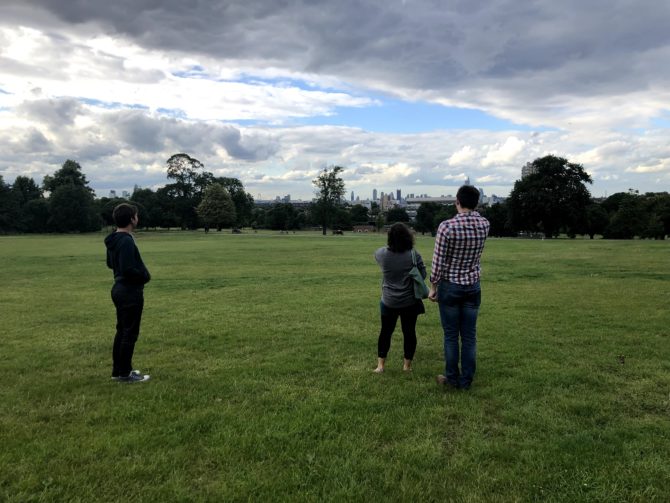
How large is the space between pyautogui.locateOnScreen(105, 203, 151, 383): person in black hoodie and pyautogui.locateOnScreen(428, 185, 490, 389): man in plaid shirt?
3754mm

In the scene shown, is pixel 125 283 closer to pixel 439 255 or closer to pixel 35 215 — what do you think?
pixel 439 255

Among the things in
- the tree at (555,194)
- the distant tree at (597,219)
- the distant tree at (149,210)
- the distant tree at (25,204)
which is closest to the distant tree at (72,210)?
the distant tree at (25,204)

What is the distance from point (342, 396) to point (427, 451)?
1478mm

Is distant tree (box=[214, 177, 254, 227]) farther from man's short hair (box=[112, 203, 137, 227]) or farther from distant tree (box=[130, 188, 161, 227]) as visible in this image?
man's short hair (box=[112, 203, 137, 227])

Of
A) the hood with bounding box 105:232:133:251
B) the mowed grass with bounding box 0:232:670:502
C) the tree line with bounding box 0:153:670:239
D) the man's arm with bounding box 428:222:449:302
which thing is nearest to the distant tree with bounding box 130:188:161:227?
the tree line with bounding box 0:153:670:239

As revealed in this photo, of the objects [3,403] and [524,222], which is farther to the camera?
[524,222]

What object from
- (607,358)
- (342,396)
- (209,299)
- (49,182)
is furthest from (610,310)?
(49,182)

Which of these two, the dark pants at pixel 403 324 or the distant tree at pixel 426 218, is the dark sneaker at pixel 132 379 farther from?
the distant tree at pixel 426 218

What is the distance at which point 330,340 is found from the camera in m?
8.20

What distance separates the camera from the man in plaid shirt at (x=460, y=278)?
219 inches

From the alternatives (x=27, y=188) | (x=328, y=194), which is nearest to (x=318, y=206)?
(x=328, y=194)

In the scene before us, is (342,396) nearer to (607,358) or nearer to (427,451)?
(427,451)

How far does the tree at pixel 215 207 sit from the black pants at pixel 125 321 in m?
88.6

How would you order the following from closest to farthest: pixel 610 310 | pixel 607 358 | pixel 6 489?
pixel 6 489, pixel 607 358, pixel 610 310
